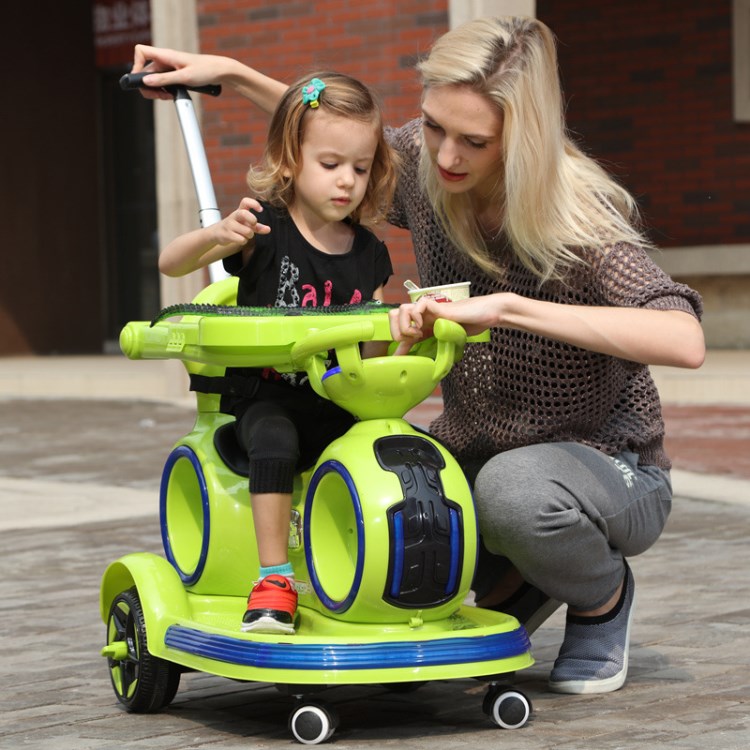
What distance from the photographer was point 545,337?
3.91 meters

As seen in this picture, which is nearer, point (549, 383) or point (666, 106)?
point (549, 383)

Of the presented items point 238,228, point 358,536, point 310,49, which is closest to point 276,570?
point 358,536

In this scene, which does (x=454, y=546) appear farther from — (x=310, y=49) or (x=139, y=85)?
(x=310, y=49)

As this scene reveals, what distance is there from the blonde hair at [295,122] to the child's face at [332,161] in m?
0.02

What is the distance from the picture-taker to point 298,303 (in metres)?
3.95

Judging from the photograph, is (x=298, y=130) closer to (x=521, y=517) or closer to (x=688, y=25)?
(x=521, y=517)

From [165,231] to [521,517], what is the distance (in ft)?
27.6

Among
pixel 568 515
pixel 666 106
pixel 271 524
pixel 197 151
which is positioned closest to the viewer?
pixel 271 524

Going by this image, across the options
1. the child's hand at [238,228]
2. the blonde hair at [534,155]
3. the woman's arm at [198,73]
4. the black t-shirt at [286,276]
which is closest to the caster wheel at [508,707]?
the black t-shirt at [286,276]

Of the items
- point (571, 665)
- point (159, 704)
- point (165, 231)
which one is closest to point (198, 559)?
point (159, 704)

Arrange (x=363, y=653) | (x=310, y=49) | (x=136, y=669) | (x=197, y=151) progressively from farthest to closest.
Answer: (x=310, y=49)
(x=197, y=151)
(x=136, y=669)
(x=363, y=653)

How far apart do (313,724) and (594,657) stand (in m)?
0.82

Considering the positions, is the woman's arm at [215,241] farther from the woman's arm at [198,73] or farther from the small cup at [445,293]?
the woman's arm at [198,73]

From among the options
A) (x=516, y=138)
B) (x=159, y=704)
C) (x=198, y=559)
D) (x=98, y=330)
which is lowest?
(x=98, y=330)
